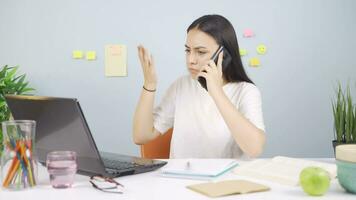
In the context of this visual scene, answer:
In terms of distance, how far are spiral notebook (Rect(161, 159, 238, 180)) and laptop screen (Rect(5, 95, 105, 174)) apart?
217 mm

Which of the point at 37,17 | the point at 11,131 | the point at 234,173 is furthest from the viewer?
the point at 37,17

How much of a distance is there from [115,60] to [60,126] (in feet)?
5.79

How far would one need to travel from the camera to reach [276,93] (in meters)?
2.98

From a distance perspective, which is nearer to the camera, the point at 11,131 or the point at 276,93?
the point at 11,131

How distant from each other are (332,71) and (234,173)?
195 cm

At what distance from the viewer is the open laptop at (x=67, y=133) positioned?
112 cm

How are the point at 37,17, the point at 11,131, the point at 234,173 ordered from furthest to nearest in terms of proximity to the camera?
the point at 37,17, the point at 234,173, the point at 11,131

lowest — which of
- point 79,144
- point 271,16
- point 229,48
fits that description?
point 79,144

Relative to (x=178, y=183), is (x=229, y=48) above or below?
above

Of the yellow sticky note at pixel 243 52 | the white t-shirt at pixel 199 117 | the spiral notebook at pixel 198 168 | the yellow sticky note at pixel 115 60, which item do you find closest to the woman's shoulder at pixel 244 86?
the white t-shirt at pixel 199 117

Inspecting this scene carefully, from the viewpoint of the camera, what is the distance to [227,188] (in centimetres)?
111

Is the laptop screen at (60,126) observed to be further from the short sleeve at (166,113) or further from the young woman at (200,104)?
the short sleeve at (166,113)

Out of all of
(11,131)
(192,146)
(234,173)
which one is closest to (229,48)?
(192,146)

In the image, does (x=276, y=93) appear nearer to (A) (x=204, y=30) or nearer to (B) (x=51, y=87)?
(A) (x=204, y=30)
